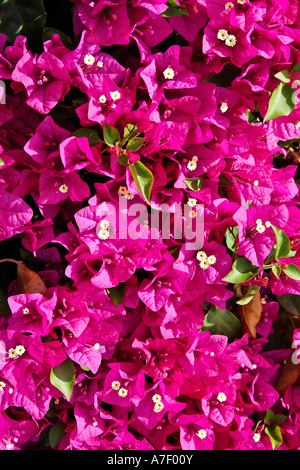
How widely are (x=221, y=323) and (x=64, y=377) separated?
0.41 metres

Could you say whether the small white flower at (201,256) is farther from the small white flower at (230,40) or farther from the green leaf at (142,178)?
the small white flower at (230,40)

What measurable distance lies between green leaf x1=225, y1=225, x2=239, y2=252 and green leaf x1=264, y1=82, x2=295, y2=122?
25cm

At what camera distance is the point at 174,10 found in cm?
96

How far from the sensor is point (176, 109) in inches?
39.4

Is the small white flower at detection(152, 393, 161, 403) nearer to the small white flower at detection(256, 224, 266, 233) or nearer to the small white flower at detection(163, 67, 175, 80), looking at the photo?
the small white flower at detection(256, 224, 266, 233)

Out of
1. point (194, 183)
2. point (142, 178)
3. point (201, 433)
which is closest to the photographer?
point (142, 178)

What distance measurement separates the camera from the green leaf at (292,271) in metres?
1.08

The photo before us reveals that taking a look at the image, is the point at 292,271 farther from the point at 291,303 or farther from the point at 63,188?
the point at 63,188

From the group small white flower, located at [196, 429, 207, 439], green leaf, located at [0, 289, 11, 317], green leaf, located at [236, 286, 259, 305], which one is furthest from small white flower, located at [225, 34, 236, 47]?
small white flower, located at [196, 429, 207, 439]

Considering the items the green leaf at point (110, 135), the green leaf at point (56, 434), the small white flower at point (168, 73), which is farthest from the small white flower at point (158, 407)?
the small white flower at point (168, 73)

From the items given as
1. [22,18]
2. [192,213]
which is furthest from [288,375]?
[22,18]

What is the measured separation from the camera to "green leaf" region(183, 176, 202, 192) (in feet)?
3.38

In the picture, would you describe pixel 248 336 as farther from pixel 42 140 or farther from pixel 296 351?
pixel 42 140

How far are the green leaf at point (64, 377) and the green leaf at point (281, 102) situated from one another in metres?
0.69
